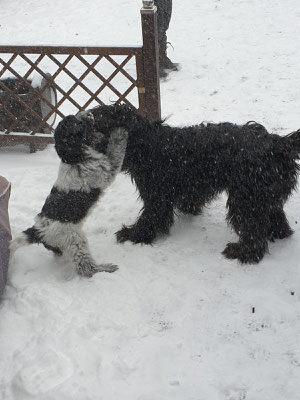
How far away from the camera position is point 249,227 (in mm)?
3947

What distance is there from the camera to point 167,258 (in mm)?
4215

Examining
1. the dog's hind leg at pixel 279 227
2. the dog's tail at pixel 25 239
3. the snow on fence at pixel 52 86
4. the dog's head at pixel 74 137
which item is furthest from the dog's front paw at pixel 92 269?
the snow on fence at pixel 52 86

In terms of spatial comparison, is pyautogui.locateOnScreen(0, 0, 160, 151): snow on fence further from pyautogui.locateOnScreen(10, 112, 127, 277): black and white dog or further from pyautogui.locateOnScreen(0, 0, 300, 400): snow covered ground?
pyautogui.locateOnScreen(10, 112, 127, 277): black and white dog

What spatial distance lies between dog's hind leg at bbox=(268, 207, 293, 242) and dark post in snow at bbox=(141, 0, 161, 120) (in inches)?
92.0

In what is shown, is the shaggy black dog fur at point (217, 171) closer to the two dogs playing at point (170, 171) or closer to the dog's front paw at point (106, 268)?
the two dogs playing at point (170, 171)

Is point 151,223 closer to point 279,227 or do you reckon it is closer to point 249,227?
point 249,227

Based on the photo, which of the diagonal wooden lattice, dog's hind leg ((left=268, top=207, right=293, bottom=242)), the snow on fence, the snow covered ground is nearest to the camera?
the snow covered ground

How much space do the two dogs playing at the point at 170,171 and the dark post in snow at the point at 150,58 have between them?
167 centimetres

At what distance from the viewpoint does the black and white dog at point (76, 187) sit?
12.3 feet

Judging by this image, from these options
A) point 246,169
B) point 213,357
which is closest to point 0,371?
point 213,357

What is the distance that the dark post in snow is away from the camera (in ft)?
17.7

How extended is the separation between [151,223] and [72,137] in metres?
1.14

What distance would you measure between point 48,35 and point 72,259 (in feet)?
25.7

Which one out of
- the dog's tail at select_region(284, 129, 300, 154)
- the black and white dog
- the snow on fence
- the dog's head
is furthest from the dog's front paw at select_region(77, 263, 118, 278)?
the snow on fence
